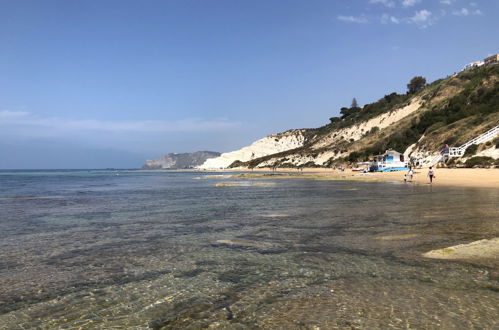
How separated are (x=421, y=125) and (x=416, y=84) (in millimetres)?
58869

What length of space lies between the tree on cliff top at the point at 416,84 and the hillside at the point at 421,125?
251 inches

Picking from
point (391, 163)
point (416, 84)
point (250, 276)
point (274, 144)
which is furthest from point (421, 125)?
point (274, 144)

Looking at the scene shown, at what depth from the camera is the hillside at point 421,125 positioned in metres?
67.6

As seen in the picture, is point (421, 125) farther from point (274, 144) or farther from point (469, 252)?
point (274, 144)

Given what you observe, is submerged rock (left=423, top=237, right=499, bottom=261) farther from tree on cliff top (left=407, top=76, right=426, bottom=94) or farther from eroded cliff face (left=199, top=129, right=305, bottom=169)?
eroded cliff face (left=199, top=129, right=305, bottom=169)

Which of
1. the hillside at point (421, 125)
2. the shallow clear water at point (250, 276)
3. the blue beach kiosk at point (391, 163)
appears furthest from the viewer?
the blue beach kiosk at point (391, 163)

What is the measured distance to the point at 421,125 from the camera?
279ft

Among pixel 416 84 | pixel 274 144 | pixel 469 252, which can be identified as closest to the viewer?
pixel 469 252

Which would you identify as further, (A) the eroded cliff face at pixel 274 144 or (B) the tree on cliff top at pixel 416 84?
(A) the eroded cliff face at pixel 274 144

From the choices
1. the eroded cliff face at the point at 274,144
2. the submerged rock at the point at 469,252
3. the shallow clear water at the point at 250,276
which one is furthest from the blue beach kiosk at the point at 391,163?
the eroded cliff face at the point at 274,144

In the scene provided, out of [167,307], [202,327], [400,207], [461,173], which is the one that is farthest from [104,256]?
[461,173]

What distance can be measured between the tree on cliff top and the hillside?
6.36 metres

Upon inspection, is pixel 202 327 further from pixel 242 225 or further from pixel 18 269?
pixel 242 225

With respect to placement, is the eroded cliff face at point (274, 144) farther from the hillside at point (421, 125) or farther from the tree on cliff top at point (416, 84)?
the tree on cliff top at point (416, 84)
